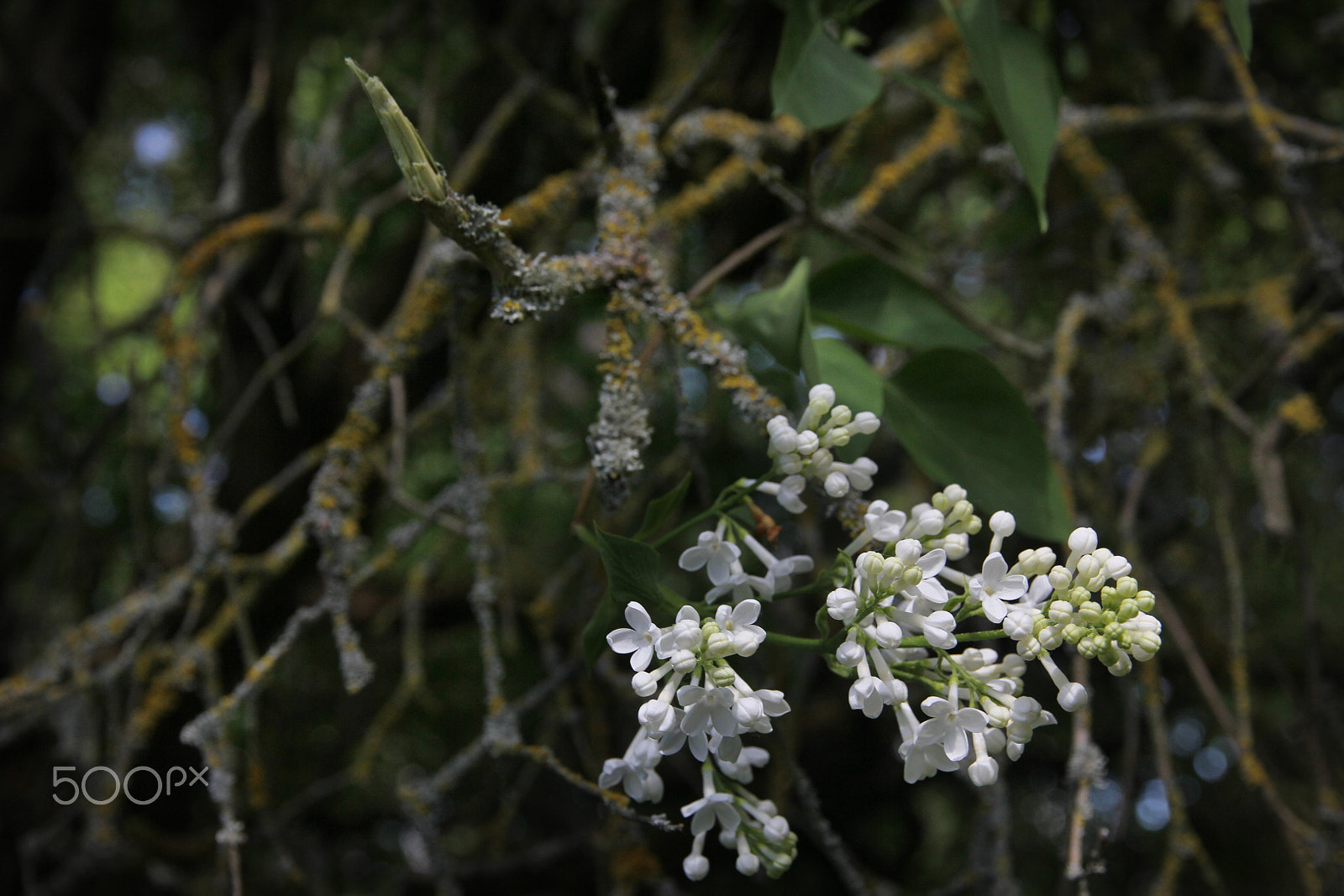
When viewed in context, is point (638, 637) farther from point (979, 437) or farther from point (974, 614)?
point (979, 437)

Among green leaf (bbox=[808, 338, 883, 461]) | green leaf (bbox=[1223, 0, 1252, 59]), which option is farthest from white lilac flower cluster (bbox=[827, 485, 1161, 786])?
green leaf (bbox=[1223, 0, 1252, 59])

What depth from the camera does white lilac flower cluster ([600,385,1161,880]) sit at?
0.40m

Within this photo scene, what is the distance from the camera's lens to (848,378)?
55cm

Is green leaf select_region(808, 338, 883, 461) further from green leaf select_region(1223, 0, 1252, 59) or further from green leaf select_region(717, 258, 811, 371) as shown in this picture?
green leaf select_region(1223, 0, 1252, 59)

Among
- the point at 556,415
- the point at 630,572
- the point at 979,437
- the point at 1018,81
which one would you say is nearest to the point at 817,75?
the point at 1018,81

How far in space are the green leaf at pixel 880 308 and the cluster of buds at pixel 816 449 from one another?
0.18 m

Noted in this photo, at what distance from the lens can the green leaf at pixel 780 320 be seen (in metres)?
0.53

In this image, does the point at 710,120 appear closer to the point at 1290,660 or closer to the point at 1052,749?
the point at 1052,749

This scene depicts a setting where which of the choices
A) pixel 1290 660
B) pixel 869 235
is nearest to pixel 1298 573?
pixel 869 235

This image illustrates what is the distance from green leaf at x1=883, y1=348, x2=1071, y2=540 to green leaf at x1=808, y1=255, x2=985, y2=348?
0.04 meters

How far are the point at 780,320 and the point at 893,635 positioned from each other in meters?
0.22

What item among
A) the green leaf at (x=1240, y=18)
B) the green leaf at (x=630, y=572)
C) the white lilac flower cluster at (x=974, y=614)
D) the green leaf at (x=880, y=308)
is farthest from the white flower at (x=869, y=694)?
the green leaf at (x=1240, y=18)

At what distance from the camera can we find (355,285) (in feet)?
4.72

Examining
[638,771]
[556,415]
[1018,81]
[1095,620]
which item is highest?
[1018,81]
